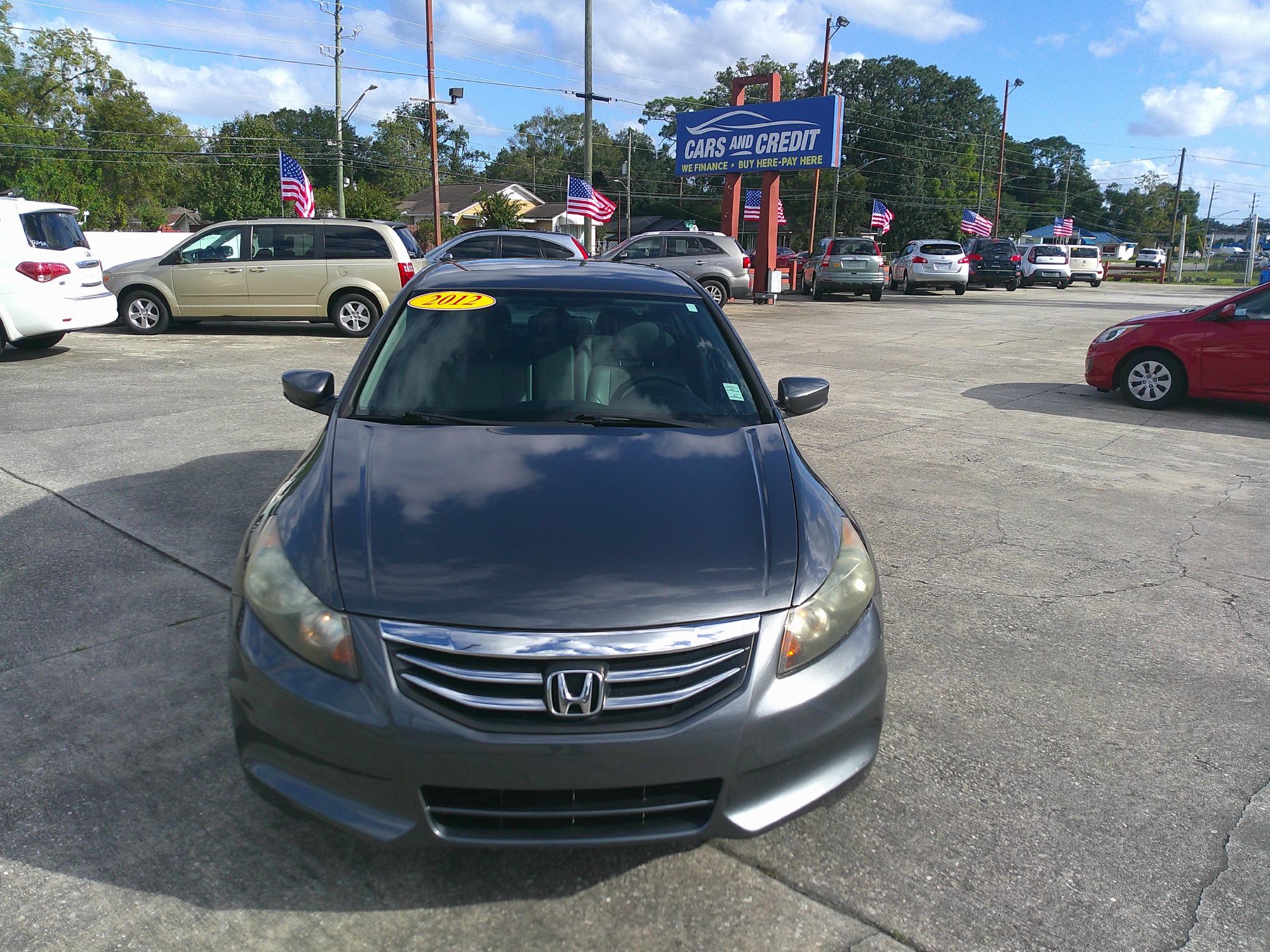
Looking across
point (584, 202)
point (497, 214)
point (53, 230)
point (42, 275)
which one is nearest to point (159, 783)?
point (42, 275)

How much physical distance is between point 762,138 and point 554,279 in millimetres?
24099

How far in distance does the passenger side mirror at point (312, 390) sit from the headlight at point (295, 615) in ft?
4.37

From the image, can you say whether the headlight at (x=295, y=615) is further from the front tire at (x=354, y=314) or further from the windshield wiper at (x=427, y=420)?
the front tire at (x=354, y=314)

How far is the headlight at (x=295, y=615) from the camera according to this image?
2.26 m

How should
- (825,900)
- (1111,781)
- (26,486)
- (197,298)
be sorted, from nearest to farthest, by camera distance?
(825,900) → (1111,781) → (26,486) → (197,298)

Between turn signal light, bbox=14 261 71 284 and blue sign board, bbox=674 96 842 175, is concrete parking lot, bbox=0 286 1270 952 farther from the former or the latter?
blue sign board, bbox=674 96 842 175

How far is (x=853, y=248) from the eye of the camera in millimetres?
27719

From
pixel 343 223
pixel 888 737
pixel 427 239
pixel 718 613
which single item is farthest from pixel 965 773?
pixel 427 239

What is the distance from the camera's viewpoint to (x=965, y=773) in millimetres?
3047

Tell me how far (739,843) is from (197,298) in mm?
13826

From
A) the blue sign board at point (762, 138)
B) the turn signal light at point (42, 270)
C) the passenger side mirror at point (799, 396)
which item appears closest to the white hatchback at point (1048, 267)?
the blue sign board at point (762, 138)

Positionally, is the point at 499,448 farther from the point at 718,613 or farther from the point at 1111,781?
the point at 1111,781

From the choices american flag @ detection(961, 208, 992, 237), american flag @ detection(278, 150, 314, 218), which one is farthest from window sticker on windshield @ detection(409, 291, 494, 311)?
american flag @ detection(961, 208, 992, 237)

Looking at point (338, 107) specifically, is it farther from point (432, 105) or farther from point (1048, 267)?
point (1048, 267)
